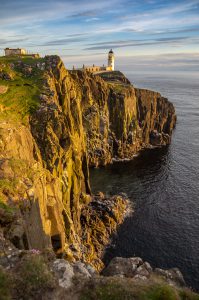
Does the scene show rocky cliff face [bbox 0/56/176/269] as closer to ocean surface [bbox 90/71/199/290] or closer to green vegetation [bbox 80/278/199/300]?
ocean surface [bbox 90/71/199/290]

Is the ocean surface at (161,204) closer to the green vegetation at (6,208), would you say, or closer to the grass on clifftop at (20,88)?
the grass on clifftop at (20,88)

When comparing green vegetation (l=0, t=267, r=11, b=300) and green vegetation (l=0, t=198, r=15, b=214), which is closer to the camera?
green vegetation (l=0, t=267, r=11, b=300)

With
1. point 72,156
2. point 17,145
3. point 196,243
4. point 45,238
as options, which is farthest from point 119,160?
point 45,238

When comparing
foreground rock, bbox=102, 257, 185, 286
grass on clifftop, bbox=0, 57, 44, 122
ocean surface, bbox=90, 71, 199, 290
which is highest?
grass on clifftop, bbox=0, 57, 44, 122

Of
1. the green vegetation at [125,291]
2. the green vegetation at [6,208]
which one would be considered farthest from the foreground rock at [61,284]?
the green vegetation at [6,208]

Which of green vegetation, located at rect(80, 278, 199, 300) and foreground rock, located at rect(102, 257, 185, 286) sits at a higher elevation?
green vegetation, located at rect(80, 278, 199, 300)

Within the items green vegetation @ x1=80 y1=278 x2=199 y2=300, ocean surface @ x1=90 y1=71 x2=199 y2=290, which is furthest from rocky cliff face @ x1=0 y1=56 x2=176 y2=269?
green vegetation @ x1=80 y1=278 x2=199 y2=300

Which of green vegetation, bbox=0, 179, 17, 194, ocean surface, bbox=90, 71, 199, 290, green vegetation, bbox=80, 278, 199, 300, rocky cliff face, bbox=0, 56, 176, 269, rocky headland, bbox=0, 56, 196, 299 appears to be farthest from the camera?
ocean surface, bbox=90, 71, 199, 290
